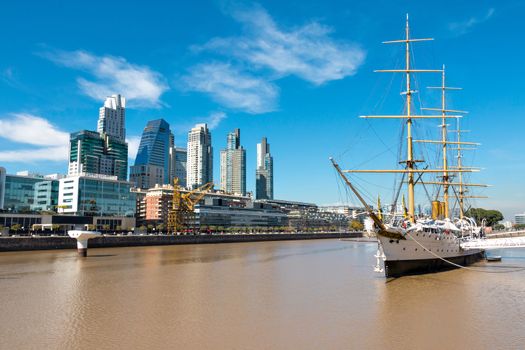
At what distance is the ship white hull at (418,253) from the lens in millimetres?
41750

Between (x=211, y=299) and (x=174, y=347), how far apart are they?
12061 millimetres

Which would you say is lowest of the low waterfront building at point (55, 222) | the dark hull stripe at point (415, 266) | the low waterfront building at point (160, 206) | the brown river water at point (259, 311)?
the brown river water at point (259, 311)

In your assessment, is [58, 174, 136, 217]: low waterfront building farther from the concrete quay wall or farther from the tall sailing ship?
the tall sailing ship

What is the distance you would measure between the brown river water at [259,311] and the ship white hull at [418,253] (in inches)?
67.2

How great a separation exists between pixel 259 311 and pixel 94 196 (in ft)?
419

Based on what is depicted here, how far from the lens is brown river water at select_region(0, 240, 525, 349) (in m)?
21.5

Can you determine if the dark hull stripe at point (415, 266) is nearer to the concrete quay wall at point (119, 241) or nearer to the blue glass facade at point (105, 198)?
the concrete quay wall at point (119, 241)

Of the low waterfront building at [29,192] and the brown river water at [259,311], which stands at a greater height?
the low waterfront building at [29,192]

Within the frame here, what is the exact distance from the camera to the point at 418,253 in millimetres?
45375

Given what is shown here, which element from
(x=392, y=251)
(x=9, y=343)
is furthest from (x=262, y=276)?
(x=9, y=343)

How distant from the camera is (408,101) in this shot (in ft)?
184

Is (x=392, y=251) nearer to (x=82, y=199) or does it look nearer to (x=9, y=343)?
(x=9, y=343)

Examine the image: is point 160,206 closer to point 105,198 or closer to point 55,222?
point 105,198

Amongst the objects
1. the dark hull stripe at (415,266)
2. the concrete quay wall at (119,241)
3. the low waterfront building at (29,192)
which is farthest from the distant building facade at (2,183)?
the dark hull stripe at (415,266)
